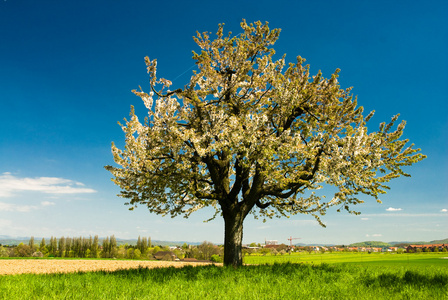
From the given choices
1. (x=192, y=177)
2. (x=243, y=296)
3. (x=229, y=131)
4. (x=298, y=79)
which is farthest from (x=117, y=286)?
(x=298, y=79)

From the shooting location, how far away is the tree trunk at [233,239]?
18688 millimetres

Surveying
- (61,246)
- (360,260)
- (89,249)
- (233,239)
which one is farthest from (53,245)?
(233,239)

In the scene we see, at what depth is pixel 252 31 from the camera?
18.3m

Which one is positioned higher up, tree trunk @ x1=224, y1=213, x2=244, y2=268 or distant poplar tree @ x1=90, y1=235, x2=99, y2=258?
tree trunk @ x1=224, y1=213, x2=244, y2=268

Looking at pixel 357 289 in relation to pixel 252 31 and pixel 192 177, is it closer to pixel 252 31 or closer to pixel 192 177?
pixel 192 177

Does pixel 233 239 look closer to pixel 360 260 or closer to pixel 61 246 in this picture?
pixel 360 260

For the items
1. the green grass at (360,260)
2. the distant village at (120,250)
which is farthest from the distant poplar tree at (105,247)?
the green grass at (360,260)

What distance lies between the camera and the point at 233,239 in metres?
18.9

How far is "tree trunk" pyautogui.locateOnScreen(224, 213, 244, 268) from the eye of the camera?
61.3 ft

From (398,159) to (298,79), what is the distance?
829 cm

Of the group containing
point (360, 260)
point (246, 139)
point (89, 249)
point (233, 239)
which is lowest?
point (89, 249)

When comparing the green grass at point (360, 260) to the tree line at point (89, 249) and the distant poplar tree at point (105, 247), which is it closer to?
the tree line at point (89, 249)

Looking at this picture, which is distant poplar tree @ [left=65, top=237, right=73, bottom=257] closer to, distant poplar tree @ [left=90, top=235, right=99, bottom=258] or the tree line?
the tree line

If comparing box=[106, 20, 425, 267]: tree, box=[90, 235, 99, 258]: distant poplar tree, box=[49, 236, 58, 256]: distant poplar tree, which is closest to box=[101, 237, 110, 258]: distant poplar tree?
box=[90, 235, 99, 258]: distant poplar tree
